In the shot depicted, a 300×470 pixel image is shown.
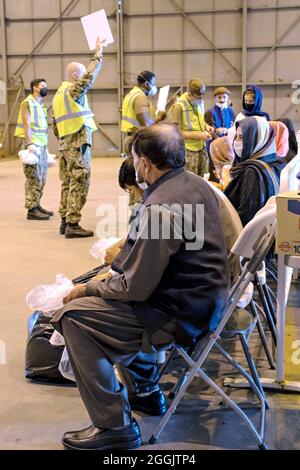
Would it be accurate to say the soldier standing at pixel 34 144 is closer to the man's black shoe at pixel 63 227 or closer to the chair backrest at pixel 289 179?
the man's black shoe at pixel 63 227

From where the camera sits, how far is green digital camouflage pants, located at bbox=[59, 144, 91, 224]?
563 cm

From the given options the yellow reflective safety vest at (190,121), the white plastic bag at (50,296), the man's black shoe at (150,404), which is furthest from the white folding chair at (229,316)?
the yellow reflective safety vest at (190,121)

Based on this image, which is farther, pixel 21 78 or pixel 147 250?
pixel 21 78

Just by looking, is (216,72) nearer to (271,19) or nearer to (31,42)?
(271,19)

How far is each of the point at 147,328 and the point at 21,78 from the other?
48.0ft

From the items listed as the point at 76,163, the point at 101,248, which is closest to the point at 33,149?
the point at 76,163

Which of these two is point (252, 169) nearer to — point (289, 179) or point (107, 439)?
point (289, 179)

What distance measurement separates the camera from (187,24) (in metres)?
14.8

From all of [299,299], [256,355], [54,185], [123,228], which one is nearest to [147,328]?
[256,355]

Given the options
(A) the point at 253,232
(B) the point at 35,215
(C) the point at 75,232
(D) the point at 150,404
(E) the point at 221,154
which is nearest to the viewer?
(A) the point at 253,232

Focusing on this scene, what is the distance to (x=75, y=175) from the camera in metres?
5.64

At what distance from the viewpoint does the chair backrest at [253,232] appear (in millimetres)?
2328

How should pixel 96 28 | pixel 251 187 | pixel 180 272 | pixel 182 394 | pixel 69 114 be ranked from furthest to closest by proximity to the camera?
pixel 69 114, pixel 96 28, pixel 251 187, pixel 182 394, pixel 180 272

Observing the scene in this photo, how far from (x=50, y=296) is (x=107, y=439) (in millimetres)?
639
